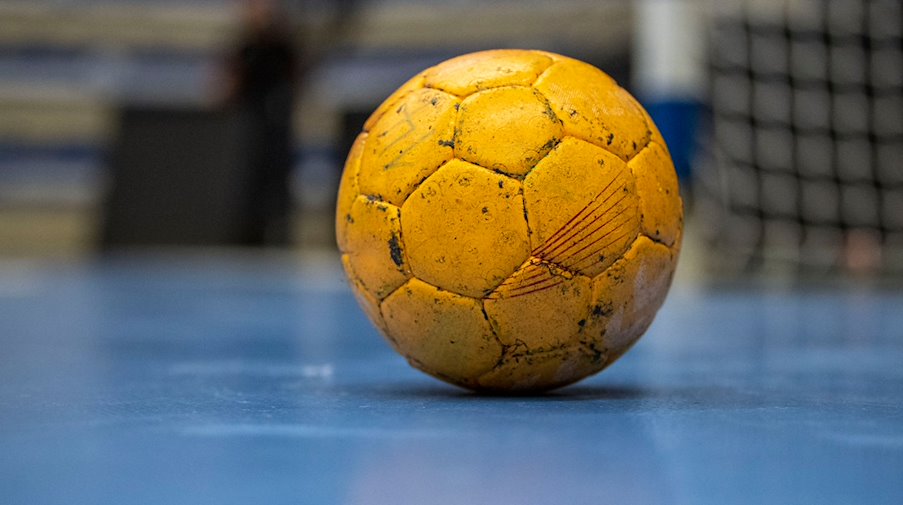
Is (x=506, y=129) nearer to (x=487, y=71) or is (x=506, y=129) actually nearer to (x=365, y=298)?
(x=487, y=71)

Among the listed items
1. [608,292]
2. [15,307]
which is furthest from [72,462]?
[15,307]

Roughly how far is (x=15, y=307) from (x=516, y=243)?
3.55 m

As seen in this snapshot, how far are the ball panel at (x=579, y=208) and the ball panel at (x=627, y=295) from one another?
26mm

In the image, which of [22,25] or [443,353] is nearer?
[443,353]

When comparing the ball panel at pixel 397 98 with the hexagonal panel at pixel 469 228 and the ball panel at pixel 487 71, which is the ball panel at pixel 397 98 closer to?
the ball panel at pixel 487 71

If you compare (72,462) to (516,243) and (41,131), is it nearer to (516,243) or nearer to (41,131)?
(516,243)

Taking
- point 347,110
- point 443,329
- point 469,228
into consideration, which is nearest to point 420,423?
point 443,329

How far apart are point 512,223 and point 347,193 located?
1.21 feet

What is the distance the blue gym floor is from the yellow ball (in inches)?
5.0

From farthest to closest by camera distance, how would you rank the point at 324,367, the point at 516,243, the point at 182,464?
the point at 324,367
the point at 516,243
the point at 182,464

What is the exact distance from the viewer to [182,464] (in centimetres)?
156

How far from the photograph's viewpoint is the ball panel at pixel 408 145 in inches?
81.0

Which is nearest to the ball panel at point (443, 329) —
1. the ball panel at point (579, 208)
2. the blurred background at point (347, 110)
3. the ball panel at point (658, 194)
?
the ball panel at point (579, 208)

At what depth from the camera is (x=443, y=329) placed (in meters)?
2.06
